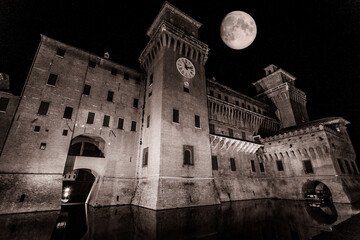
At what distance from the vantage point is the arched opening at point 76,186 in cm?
2300

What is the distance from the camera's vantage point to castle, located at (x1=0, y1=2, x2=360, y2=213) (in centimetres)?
1526

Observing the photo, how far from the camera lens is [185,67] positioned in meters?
22.5

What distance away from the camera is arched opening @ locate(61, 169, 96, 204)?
22998mm

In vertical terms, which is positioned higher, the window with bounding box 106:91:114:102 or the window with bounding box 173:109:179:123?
the window with bounding box 106:91:114:102

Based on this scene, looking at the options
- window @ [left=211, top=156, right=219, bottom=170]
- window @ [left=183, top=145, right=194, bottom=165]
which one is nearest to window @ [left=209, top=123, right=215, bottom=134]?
window @ [left=211, top=156, right=219, bottom=170]

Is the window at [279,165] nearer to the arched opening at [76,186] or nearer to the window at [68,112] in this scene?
the arched opening at [76,186]

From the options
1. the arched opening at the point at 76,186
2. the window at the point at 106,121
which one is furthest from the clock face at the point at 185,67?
the arched opening at the point at 76,186

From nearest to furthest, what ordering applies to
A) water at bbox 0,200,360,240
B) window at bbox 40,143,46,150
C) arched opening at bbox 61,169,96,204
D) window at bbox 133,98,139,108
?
water at bbox 0,200,360,240 → window at bbox 40,143,46,150 → window at bbox 133,98,139,108 → arched opening at bbox 61,169,96,204

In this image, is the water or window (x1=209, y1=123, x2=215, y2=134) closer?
the water

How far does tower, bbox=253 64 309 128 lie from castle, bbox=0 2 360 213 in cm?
852

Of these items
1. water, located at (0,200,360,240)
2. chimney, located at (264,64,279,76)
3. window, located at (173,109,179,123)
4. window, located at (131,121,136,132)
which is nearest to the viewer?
water, located at (0,200,360,240)

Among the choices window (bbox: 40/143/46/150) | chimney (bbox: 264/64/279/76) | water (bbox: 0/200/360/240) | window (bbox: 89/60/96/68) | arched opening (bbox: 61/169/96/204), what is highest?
chimney (bbox: 264/64/279/76)

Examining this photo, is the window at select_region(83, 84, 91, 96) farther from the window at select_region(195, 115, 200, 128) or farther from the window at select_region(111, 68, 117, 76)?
the window at select_region(195, 115, 200, 128)

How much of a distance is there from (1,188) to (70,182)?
40.8 feet
